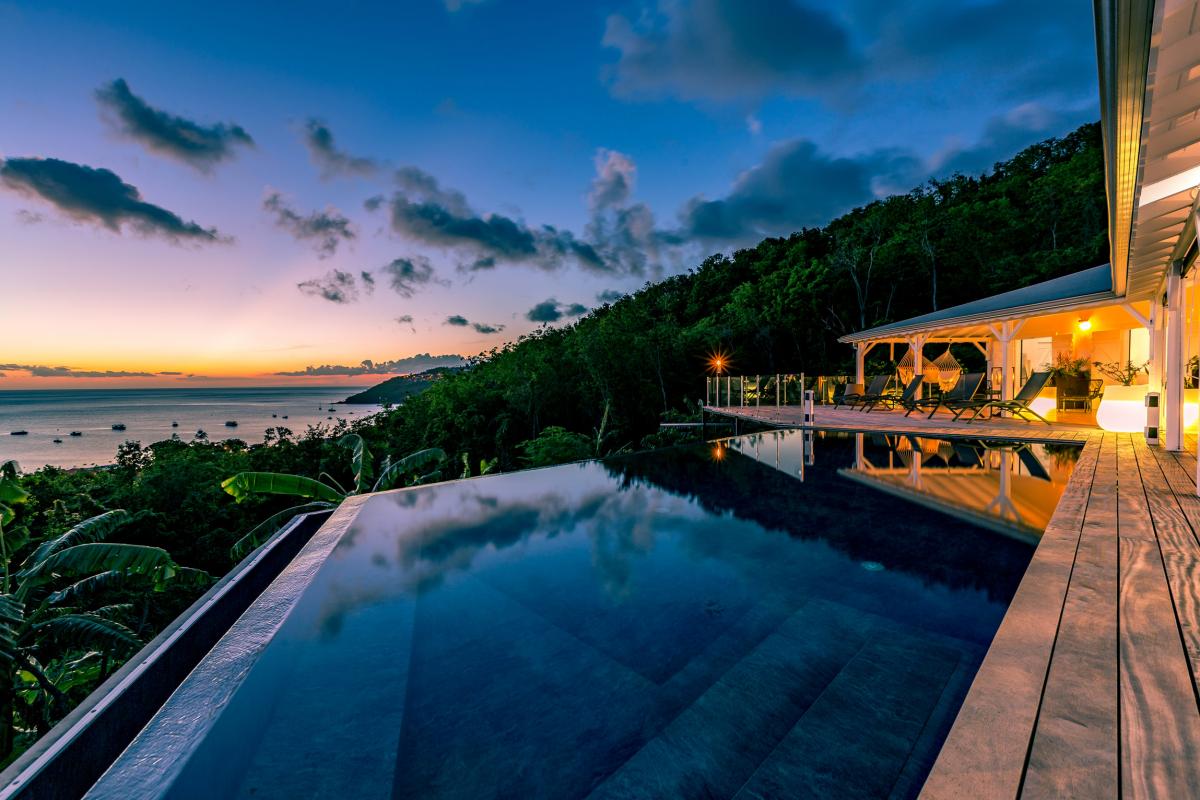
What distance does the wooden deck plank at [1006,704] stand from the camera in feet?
4.10

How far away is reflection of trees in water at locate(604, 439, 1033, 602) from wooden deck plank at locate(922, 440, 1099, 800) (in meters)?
0.94

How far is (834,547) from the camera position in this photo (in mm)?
4184

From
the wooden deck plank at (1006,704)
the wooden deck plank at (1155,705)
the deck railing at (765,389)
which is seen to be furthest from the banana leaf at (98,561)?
the deck railing at (765,389)

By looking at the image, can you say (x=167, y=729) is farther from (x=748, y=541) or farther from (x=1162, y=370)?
(x=1162, y=370)

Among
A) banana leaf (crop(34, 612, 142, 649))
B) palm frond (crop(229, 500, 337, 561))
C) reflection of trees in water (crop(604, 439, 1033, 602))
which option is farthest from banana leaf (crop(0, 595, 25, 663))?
reflection of trees in water (crop(604, 439, 1033, 602))

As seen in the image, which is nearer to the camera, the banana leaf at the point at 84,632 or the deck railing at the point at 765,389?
the banana leaf at the point at 84,632

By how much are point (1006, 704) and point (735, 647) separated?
1.35 m

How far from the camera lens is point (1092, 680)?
5.37 ft

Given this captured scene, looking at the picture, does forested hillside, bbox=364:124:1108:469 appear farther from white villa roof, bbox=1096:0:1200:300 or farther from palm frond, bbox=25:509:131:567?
white villa roof, bbox=1096:0:1200:300

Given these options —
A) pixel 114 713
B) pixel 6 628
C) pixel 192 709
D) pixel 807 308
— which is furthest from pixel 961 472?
pixel 807 308

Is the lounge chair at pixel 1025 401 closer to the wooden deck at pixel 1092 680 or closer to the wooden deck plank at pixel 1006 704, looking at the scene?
the wooden deck at pixel 1092 680

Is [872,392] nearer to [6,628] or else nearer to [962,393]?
[962,393]

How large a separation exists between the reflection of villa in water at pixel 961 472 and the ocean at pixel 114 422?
24.2 metres

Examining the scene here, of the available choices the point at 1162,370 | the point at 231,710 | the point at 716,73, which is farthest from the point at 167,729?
the point at 716,73
